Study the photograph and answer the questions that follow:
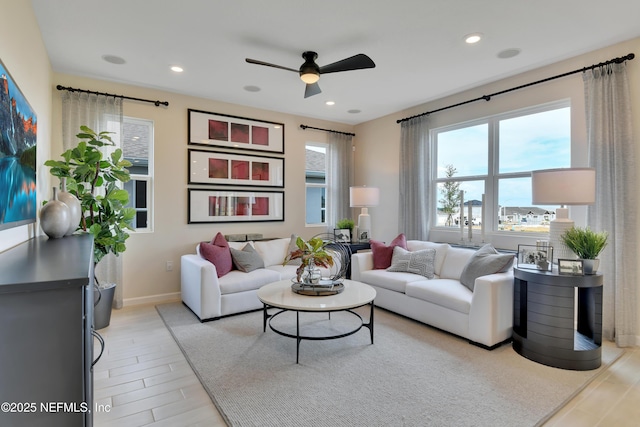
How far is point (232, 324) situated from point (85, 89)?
323 cm

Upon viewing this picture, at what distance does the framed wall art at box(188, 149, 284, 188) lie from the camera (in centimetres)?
456

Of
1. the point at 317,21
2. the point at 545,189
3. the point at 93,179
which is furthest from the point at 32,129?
the point at 545,189

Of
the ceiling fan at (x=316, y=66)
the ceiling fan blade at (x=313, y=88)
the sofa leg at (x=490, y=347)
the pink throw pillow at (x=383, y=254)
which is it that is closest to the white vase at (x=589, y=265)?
the sofa leg at (x=490, y=347)

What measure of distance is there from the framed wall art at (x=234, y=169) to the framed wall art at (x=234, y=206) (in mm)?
150

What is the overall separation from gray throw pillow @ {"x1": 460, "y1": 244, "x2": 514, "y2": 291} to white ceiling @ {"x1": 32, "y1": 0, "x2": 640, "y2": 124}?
201cm

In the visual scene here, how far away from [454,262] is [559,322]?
4.17 feet

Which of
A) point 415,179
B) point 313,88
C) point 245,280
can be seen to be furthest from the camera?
point 415,179

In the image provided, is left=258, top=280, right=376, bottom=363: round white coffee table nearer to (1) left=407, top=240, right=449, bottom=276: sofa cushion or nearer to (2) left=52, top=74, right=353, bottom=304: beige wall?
(1) left=407, top=240, right=449, bottom=276: sofa cushion

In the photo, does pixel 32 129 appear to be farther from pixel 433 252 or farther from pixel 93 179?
pixel 433 252

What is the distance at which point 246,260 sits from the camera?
4.07 meters

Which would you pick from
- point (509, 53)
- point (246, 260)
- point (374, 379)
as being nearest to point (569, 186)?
point (509, 53)

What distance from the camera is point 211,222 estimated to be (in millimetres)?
4676

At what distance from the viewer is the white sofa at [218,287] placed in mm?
3510

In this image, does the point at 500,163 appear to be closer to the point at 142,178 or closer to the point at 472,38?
the point at 472,38
